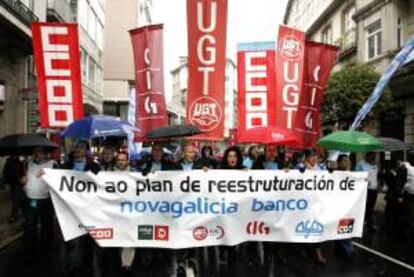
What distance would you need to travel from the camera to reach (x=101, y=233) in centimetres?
750

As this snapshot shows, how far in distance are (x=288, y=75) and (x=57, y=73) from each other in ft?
14.4

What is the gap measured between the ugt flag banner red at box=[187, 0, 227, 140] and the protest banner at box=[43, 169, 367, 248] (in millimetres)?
2356

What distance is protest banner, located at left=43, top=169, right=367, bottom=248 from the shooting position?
7.53 m

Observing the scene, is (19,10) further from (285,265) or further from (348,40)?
(348,40)

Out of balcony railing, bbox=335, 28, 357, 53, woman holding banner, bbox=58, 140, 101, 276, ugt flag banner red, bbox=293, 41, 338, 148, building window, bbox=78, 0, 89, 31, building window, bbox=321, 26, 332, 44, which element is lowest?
woman holding banner, bbox=58, 140, 101, 276

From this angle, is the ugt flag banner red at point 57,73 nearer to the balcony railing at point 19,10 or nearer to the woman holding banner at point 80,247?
the woman holding banner at point 80,247

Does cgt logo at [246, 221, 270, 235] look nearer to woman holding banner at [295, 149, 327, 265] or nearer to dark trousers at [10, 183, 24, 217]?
woman holding banner at [295, 149, 327, 265]

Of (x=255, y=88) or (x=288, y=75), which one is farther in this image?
(x=288, y=75)

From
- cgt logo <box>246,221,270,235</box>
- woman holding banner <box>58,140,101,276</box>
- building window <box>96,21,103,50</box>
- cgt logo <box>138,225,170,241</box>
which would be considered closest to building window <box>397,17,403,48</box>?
cgt logo <box>246,221,270,235</box>

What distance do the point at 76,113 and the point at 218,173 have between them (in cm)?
347

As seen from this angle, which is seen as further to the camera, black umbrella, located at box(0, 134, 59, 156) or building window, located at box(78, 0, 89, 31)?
building window, located at box(78, 0, 89, 31)

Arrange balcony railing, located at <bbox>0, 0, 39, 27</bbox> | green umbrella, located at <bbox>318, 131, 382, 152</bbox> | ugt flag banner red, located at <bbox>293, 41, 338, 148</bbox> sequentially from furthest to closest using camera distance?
1. balcony railing, located at <bbox>0, 0, 39, 27</bbox>
2. ugt flag banner red, located at <bbox>293, 41, 338, 148</bbox>
3. green umbrella, located at <bbox>318, 131, 382, 152</bbox>

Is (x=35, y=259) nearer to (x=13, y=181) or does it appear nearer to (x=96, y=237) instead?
(x=96, y=237)

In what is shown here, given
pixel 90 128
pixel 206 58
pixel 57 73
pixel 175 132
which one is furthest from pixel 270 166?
pixel 57 73
